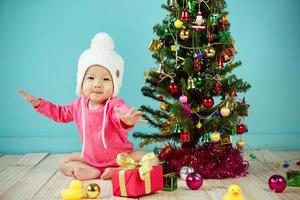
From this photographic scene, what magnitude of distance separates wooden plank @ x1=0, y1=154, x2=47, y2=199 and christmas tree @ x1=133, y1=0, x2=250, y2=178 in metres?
0.67

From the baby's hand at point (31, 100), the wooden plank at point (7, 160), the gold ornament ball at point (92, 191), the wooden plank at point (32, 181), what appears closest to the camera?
the gold ornament ball at point (92, 191)

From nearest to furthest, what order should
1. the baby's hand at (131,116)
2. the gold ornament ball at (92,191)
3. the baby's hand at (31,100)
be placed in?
the gold ornament ball at (92,191), the baby's hand at (131,116), the baby's hand at (31,100)

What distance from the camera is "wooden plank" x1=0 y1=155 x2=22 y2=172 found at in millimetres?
2869

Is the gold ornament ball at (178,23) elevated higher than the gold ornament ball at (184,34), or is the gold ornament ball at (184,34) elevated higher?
the gold ornament ball at (178,23)

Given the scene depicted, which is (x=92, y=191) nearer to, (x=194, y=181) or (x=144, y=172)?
(x=144, y=172)

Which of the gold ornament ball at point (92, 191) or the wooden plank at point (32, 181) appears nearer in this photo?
the gold ornament ball at point (92, 191)

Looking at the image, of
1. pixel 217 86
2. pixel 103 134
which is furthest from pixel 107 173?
pixel 217 86

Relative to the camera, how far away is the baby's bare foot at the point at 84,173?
2.49 metres

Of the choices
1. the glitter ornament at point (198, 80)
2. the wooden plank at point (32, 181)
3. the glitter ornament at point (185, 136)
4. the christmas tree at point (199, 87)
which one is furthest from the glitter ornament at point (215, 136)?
the wooden plank at point (32, 181)

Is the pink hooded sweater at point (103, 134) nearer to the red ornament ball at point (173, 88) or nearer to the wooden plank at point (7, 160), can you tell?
the red ornament ball at point (173, 88)

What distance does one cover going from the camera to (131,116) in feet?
7.88

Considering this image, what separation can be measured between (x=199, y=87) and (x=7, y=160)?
3.89 feet

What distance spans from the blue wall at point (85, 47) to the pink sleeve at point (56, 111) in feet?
1.85


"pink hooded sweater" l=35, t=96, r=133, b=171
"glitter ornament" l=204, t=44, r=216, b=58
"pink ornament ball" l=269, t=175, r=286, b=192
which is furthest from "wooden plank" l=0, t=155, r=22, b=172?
"pink ornament ball" l=269, t=175, r=286, b=192
